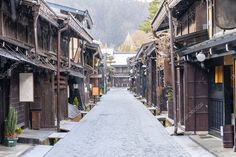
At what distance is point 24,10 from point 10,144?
17.8ft

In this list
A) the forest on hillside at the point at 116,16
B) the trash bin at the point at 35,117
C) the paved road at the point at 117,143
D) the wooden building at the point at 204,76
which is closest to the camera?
the paved road at the point at 117,143

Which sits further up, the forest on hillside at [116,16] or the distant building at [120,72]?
the forest on hillside at [116,16]

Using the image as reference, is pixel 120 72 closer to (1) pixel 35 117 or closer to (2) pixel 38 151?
(1) pixel 35 117

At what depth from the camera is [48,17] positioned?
57.5 ft

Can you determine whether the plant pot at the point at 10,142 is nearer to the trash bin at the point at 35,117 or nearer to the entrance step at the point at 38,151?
the entrance step at the point at 38,151

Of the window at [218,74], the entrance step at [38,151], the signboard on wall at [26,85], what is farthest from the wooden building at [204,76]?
the signboard on wall at [26,85]

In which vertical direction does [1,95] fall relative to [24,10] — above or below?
below

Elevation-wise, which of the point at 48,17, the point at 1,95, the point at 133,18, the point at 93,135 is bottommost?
the point at 93,135

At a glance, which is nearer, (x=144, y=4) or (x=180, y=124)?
A: (x=180, y=124)

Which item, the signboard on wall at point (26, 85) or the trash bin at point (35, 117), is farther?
the trash bin at point (35, 117)

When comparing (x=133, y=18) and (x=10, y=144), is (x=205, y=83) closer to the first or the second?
(x=10, y=144)

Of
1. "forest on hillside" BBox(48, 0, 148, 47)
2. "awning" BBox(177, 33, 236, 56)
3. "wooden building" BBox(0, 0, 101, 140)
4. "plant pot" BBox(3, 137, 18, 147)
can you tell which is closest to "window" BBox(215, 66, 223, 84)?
"awning" BBox(177, 33, 236, 56)

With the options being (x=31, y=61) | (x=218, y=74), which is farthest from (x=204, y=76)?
(x=31, y=61)

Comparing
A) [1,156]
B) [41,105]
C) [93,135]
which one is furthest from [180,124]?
[1,156]
